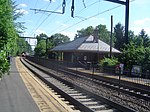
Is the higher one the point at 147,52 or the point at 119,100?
the point at 147,52

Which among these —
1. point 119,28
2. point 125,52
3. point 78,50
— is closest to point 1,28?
point 125,52

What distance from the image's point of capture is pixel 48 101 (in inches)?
475

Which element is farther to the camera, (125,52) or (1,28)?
(125,52)

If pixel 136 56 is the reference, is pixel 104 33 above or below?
above

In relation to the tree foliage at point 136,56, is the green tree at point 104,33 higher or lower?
higher

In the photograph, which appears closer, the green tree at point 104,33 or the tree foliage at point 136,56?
the tree foliage at point 136,56

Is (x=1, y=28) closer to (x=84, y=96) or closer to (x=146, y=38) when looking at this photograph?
(x=84, y=96)

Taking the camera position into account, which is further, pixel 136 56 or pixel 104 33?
pixel 104 33

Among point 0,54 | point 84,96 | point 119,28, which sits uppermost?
point 119,28

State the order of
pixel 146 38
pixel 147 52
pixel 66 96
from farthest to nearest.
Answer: pixel 146 38 → pixel 147 52 → pixel 66 96

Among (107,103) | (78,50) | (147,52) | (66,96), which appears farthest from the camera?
(78,50)

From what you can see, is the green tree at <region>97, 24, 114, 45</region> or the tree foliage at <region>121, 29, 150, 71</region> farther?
the green tree at <region>97, 24, 114, 45</region>

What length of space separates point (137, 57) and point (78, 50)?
17.5 m

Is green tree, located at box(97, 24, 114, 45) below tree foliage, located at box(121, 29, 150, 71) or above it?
above
